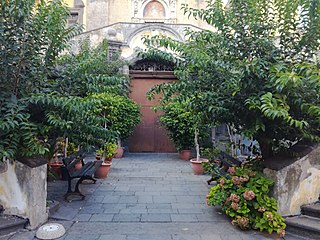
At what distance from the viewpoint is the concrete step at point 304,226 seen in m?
3.68

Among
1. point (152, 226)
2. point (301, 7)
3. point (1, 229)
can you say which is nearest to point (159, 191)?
point (152, 226)

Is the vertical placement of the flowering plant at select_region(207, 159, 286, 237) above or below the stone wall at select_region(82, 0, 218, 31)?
below

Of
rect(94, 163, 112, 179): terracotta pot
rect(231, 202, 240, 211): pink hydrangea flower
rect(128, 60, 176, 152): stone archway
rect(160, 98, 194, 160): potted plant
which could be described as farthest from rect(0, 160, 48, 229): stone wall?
rect(128, 60, 176, 152): stone archway

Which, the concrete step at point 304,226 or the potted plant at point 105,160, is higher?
the potted plant at point 105,160

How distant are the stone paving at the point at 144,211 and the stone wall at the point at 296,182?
48 centimetres

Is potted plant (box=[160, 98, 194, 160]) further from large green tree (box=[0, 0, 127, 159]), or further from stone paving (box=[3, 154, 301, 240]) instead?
large green tree (box=[0, 0, 127, 159])

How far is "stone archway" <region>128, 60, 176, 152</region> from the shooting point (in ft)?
35.0

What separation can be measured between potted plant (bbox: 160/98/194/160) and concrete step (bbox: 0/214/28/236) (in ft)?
16.8

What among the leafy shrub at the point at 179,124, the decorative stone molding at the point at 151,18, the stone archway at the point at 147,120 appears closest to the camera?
the leafy shrub at the point at 179,124

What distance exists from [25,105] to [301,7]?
12.4ft

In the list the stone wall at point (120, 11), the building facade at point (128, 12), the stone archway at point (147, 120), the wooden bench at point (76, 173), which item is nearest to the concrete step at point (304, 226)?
the wooden bench at point (76, 173)

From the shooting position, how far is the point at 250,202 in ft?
13.0

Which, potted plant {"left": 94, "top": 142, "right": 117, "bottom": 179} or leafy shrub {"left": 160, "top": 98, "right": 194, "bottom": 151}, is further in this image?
leafy shrub {"left": 160, "top": 98, "right": 194, "bottom": 151}

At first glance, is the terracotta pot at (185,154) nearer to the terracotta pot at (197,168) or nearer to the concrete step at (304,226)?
the terracotta pot at (197,168)
